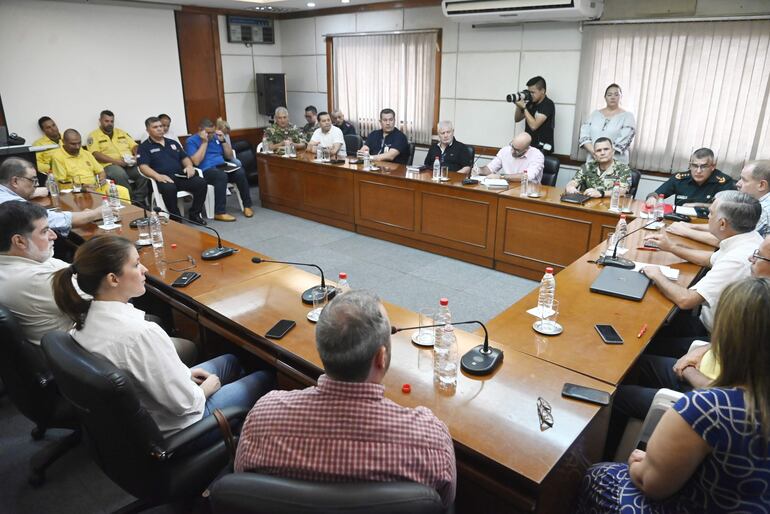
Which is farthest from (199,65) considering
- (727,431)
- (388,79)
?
(727,431)

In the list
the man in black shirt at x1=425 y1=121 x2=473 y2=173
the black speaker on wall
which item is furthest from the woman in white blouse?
the black speaker on wall

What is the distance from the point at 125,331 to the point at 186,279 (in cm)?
108

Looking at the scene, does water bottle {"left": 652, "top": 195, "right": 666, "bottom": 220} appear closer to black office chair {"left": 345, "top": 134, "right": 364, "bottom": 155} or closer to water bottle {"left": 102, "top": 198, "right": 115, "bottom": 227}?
water bottle {"left": 102, "top": 198, "right": 115, "bottom": 227}

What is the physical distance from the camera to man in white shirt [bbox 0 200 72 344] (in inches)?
84.4

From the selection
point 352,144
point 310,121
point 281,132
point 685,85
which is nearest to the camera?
point 685,85

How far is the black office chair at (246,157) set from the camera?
7.77 metres

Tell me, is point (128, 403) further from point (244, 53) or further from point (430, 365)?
point (244, 53)

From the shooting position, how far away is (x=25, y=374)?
1951 mm

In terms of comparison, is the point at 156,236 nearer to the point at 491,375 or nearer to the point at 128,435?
the point at 128,435

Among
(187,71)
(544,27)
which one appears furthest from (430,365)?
(187,71)

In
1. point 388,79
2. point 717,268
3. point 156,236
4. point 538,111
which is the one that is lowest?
point 156,236

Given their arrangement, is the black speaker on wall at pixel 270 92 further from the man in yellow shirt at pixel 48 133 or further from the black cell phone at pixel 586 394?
the black cell phone at pixel 586 394

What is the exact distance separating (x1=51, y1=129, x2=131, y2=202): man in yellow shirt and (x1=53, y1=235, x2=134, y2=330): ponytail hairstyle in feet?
13.1

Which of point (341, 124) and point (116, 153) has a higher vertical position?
point (341, 124)
